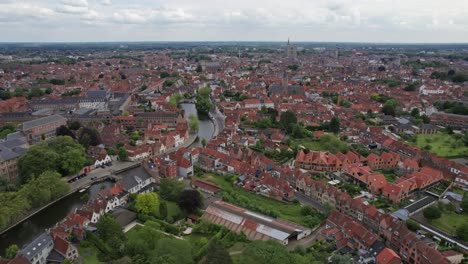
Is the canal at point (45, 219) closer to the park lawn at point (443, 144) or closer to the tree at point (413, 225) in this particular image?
the tree at point (413, 225)

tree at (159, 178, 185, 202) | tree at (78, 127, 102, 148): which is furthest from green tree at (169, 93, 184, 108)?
tree at (159, 178, 185, 202)

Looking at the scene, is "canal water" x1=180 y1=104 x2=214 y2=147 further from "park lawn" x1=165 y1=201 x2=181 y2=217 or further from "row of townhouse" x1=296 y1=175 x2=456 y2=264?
"row of townhouse" x1=296 y1=175 x2=456 y2=264

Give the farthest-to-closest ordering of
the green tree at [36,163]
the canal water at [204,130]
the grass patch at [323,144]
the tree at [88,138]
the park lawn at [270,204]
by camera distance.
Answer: the canal water at [204,130] < the grass patch at [323,144] < the tree at [88,138] < the green tree at [36,163] < the park lawn at [270,204]

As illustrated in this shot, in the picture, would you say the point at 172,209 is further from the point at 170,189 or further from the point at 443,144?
the point at 443,144

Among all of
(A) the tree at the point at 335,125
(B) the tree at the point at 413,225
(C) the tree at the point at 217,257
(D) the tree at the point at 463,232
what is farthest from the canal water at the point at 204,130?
(D) the tree at the point at 463,232

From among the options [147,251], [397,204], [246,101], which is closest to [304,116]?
[246,101]

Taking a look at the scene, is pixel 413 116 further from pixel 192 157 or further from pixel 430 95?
pixel 192 157
